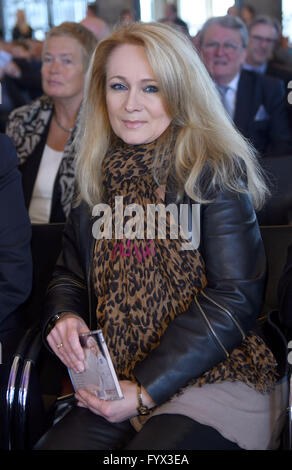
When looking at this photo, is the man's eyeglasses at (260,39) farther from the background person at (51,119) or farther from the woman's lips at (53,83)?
the woman's lips at (53,83)

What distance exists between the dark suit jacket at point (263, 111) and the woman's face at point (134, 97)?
2.09 meters

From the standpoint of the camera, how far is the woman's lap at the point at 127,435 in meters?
1.52

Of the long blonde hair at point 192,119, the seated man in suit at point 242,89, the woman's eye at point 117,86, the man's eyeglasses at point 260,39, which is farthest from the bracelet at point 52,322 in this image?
the man's eyeglasses at point 260,39

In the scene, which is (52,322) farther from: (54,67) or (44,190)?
(54,67)

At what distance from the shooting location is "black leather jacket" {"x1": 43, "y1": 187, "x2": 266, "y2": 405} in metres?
1.63

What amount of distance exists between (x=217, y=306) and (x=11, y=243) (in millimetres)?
757

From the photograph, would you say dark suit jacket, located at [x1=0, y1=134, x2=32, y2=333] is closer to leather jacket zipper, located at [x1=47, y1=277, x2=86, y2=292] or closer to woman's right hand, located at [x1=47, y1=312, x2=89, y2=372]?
leather jacket zipper, located at [x1=47, y1=277, x2=86, y2=292]

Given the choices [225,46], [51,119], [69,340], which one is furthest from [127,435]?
[225,46]

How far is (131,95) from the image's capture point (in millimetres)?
1855

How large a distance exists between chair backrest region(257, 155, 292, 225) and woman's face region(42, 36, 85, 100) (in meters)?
1.29

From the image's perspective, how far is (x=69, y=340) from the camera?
69.5 inches

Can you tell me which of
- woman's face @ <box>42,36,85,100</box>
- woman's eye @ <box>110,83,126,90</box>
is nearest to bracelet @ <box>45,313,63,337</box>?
woman's eye @ <box>110,83,126,90</box>
